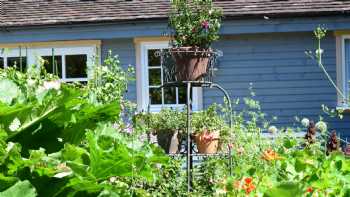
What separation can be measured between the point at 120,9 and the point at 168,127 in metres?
6.54

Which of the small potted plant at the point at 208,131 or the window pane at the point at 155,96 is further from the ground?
the window pane at the point at 155,96

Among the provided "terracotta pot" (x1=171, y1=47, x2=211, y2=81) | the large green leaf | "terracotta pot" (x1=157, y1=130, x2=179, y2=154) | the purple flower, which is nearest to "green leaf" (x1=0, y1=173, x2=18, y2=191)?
the large green leaf

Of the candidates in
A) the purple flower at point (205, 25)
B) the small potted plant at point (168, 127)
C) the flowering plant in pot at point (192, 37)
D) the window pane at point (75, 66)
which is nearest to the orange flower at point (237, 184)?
the small potted plant at point (168, 127)

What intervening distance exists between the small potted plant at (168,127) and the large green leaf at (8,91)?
4.35 meters

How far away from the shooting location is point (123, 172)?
1.25m

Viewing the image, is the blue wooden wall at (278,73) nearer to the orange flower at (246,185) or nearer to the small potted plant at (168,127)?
the small potted plant at (168,127)

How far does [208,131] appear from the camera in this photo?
5.78 metres

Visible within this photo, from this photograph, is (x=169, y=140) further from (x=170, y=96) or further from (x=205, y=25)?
(x=170, y=96)

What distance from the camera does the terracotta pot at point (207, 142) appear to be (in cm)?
573

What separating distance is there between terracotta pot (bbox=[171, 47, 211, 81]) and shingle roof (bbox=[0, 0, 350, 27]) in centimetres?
526

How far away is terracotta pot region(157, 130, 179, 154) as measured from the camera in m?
5.87

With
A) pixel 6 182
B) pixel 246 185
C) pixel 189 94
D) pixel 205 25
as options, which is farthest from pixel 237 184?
pixel 205 25

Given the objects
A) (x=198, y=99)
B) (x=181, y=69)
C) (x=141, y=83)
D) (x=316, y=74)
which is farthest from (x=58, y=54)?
(x=181, y=69)

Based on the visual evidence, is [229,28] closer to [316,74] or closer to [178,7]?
[316,74]
